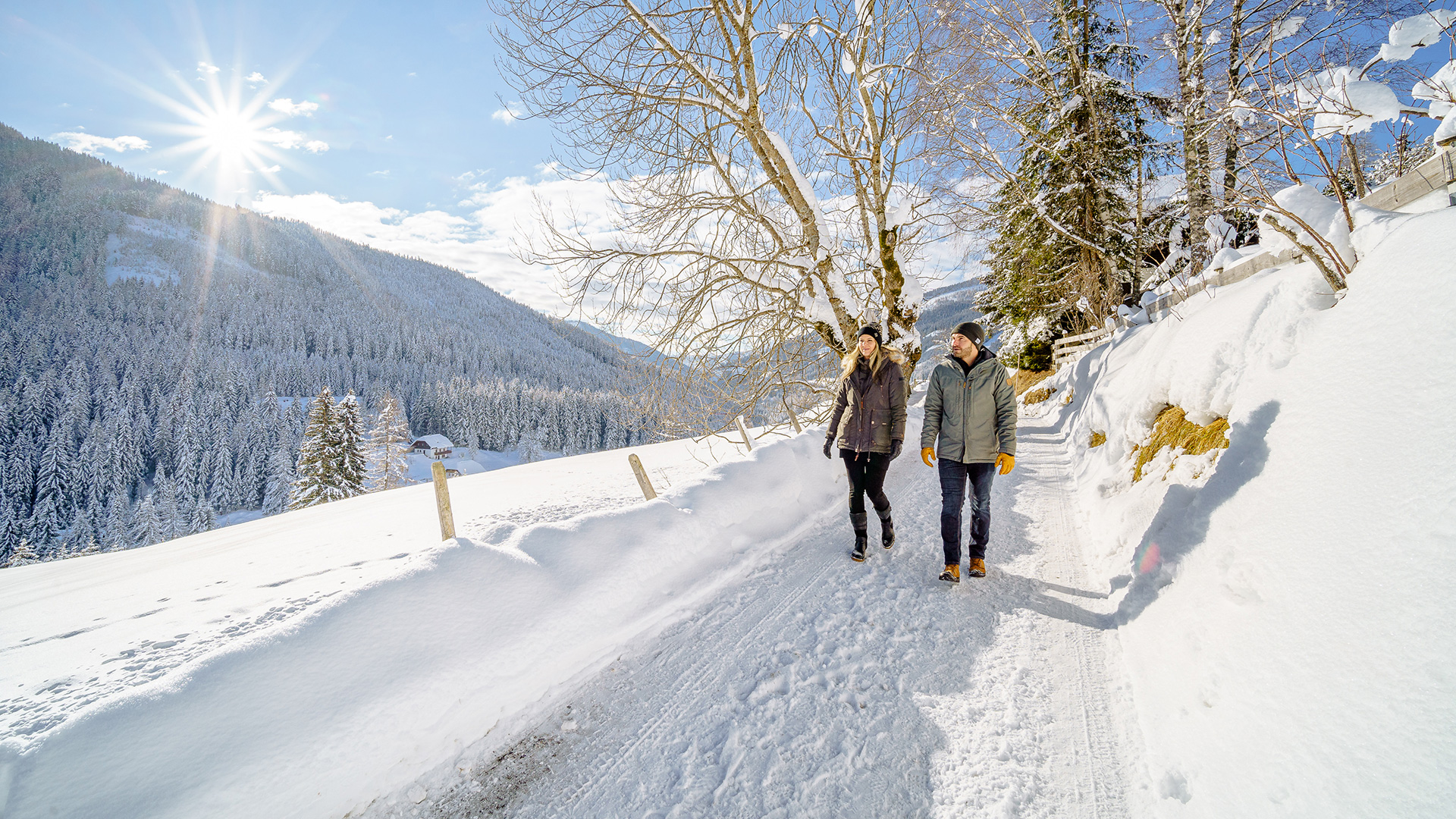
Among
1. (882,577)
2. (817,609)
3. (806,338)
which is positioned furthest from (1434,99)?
(806,338)

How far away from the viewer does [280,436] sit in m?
62.8

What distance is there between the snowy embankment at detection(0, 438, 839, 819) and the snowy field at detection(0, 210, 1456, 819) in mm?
13

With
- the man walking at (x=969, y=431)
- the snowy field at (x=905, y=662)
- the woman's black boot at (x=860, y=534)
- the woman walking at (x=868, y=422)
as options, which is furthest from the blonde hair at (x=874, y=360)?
the snowy field at (x=905, y=662)

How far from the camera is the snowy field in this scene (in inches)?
69.2

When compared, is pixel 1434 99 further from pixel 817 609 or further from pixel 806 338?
pixel 806 338

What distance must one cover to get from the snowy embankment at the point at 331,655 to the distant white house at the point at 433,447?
243 feet

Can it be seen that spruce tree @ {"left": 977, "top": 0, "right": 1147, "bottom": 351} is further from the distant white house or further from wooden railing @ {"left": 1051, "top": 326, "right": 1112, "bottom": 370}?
the distant white house

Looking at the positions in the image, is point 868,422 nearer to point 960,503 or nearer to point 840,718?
point 960,503

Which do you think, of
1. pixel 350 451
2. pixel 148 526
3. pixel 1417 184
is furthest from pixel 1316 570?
pixel 148 526

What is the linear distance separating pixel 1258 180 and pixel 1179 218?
10.4 m

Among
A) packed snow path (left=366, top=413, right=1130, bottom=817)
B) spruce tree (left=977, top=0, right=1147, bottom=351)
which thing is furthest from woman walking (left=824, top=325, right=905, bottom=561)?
spruce tree (left=977, top=0, right=1147, bottom=351)

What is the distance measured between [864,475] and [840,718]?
7.23 feet

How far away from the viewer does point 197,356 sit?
293 feet

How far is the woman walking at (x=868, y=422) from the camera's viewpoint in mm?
4219
